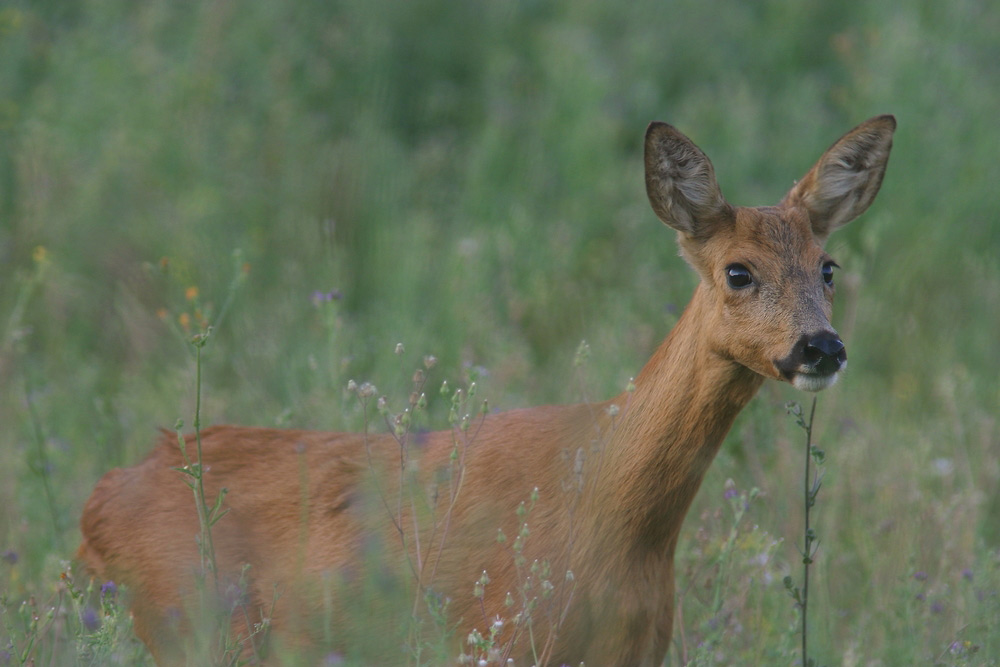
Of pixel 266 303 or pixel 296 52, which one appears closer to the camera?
pixel 266 303

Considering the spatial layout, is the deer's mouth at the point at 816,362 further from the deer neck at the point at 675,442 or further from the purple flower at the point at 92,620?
the purple flower at the point at 92,620

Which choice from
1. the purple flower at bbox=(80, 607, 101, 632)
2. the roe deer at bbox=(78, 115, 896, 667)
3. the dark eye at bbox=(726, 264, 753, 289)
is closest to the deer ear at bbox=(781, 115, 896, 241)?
the roe deer at bbox=(78, 115, 896, 667)

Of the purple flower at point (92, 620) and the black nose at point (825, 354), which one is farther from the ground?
the black nose at point (825, 354)

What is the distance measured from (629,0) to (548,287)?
169 inches

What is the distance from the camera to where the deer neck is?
11.8 feet

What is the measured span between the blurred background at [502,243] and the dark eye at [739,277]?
81 centimetres

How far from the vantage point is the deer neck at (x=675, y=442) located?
11.8ft

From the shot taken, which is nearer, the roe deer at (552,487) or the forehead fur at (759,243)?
the roe deer at (552,487)

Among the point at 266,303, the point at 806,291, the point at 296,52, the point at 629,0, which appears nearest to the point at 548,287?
the point at 266,303

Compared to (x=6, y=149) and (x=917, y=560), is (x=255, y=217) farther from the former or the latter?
(x=917, y=560)

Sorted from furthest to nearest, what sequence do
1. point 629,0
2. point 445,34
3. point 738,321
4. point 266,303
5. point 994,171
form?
1. point 629,0
2. point 445,34
3. point 994,171
4. point 266,303
5. point 738,321

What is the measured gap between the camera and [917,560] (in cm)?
453

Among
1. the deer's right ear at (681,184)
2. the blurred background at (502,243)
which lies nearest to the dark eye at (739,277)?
the deer's right ear at (681,184)

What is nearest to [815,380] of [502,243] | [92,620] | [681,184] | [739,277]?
[739,277]
